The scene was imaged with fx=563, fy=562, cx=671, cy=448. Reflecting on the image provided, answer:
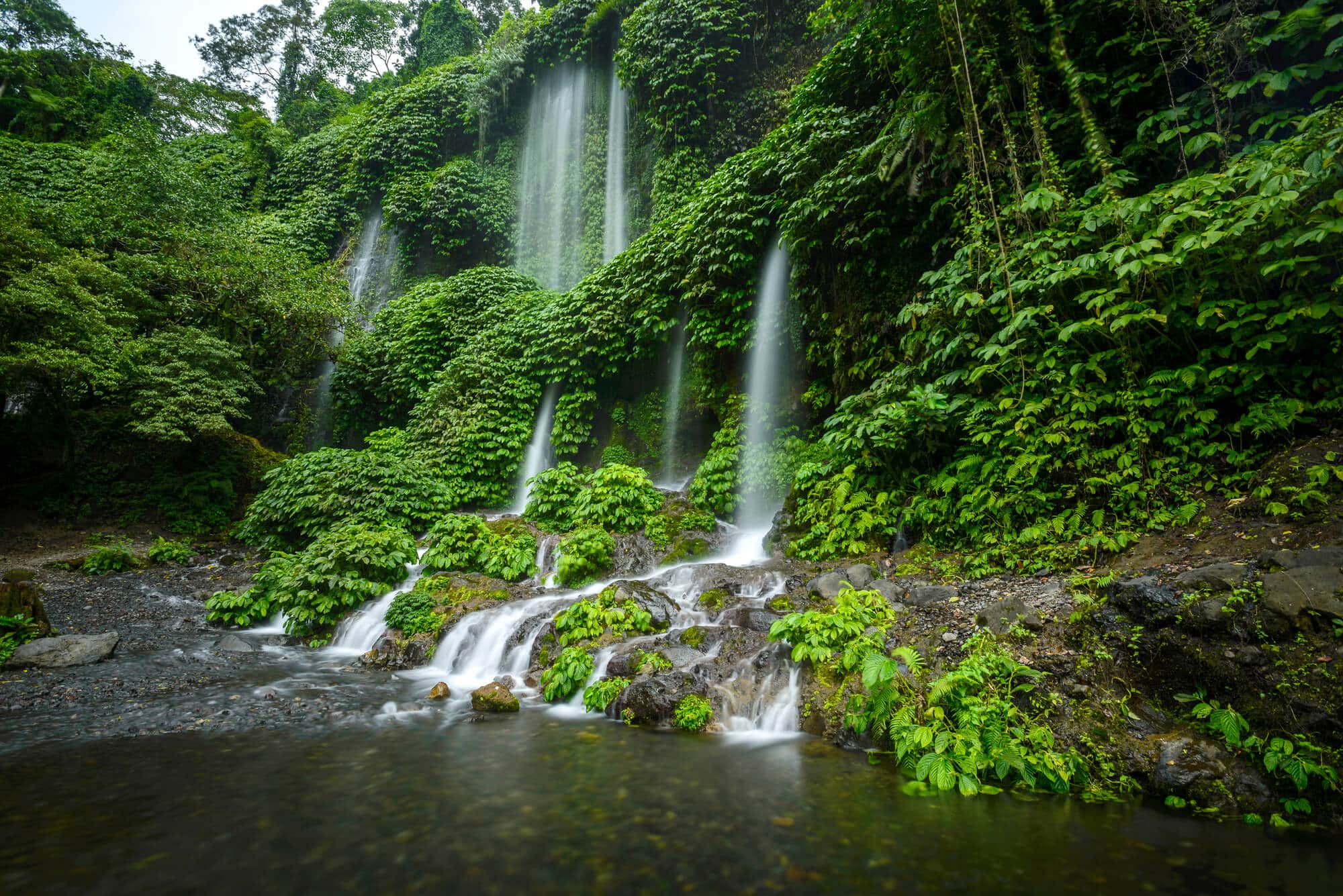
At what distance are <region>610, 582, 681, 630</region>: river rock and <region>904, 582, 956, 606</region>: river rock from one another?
2617 mm

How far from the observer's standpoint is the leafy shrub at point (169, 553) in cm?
1254

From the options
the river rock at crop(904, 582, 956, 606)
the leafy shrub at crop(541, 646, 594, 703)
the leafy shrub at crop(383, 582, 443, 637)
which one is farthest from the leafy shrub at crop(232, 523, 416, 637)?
the river rock at crop(904, 582, 956, 606)

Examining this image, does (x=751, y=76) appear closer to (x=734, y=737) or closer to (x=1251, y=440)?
Answer: (x=1251, y=440)

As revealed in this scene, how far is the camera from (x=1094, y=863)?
2.56m

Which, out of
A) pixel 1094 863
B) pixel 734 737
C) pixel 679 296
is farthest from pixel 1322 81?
pixel 679 296

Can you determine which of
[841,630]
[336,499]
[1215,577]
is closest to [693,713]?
[841,630]

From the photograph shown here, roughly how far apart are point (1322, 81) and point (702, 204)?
9.05 metres

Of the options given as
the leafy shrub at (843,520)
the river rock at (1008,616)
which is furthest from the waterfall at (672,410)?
the river rock at (1008,616)

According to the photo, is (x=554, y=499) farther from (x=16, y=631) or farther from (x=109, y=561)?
(x=109, y=561)

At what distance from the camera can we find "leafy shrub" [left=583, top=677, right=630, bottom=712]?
517 cm

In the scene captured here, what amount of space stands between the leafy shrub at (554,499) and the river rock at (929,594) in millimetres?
7319

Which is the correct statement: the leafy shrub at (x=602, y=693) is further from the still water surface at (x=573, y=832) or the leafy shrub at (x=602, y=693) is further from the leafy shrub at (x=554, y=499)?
the leafy shrub at (x=554, y=499)

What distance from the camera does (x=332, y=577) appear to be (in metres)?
8.77

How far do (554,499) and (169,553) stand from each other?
9.01 meters
